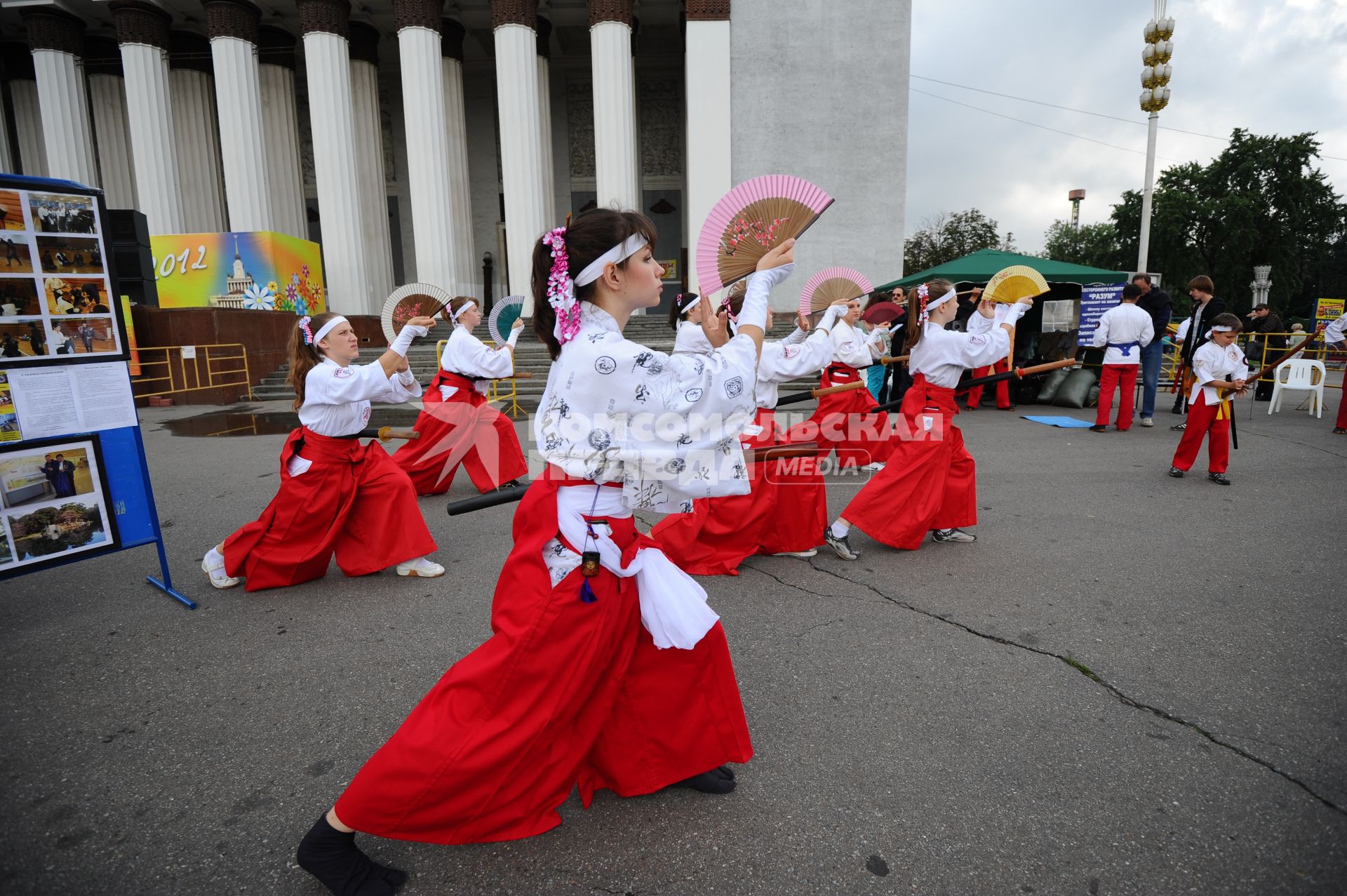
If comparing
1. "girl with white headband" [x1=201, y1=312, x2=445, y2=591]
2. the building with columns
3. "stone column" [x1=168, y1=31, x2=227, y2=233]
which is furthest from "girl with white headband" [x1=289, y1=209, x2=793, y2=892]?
"stone column" [x1=168, y1=31, x2=227, y2=233]

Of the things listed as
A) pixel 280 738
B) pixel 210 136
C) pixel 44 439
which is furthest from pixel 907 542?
pixel 210 136

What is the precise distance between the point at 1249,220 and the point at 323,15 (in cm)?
3660

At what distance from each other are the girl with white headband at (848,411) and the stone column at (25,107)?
24.1m

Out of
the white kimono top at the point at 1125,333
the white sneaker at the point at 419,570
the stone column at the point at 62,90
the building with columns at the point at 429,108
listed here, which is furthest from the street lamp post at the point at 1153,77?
the stone column at the point at 62,90

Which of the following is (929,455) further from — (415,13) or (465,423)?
(415,13)

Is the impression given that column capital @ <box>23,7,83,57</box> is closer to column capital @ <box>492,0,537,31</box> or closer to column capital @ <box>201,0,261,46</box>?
column capital @ <box>201,0,261,46</box>

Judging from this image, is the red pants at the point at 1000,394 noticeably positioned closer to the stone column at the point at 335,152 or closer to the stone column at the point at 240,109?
the stone column at the point at 335,152

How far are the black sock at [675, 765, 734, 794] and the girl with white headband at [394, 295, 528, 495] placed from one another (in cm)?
383

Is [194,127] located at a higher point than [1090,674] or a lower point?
higher

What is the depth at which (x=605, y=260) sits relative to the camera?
76.2 inches

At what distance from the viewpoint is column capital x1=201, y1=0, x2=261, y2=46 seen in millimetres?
16266

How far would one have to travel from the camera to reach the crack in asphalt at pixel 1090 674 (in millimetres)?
2322

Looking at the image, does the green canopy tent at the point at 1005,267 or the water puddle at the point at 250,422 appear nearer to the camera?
the water puddle at the point at 250,422

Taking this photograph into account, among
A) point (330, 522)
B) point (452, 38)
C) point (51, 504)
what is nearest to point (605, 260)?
point (330, 522)
